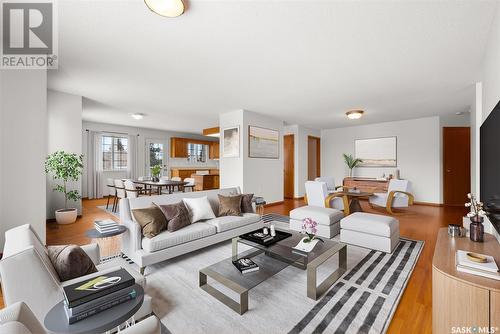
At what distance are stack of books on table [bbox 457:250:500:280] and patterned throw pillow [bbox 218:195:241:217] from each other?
8.50ft

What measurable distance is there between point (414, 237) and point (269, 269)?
9.68ft

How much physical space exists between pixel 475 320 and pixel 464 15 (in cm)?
250

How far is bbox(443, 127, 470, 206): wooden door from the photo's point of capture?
20.1 feet

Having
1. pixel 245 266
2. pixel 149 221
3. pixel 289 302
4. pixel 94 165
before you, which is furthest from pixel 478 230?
pixel 94 165

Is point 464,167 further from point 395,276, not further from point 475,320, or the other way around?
point 475,320

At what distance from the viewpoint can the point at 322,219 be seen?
365cm

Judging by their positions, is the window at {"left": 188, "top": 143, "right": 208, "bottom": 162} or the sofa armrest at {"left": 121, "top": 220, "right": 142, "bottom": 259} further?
the window at {"left": 188, "top": 143, "right": 208, "bottom": 162}

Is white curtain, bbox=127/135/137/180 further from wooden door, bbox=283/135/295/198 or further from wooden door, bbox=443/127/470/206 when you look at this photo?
wooden door, bbox=443/127/470/206

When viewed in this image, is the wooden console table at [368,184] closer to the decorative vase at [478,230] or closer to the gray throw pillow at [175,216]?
the decorative vase at [478,230]

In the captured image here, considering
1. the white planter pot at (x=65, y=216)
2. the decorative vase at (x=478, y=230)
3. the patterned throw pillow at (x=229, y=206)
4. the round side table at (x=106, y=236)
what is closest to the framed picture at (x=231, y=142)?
the patterned throw pillow at (x=229, y=206)

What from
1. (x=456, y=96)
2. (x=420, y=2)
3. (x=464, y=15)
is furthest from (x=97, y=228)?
(x=456, y=96)

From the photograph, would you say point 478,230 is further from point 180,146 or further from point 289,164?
point 180,146
